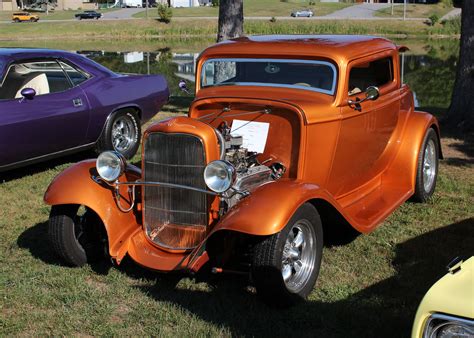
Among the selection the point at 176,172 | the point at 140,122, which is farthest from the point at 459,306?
the point at 140,122

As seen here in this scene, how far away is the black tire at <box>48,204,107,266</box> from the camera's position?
440 centimetres

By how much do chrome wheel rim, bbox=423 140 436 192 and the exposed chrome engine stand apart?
243 centimetres

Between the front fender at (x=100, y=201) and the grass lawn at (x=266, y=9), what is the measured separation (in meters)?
50.1

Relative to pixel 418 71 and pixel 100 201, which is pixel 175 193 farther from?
pixel 418 71

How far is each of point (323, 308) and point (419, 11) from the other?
5608cm

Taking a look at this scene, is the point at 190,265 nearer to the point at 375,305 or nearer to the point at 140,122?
the point at 375,305

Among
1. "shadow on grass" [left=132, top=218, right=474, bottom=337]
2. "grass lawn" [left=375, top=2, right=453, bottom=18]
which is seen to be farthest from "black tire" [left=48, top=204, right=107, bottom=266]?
"grass lawn" [left=375, top=2, right=453, bottom=18]

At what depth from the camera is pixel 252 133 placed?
4.60 meters

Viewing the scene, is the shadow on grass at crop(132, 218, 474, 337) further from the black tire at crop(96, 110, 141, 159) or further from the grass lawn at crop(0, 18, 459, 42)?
the grass lawn at crop(0, 18, 459, 42)

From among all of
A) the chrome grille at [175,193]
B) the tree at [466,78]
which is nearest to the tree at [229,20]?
the tree at [466,78]

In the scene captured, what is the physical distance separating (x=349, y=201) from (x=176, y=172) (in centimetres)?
177

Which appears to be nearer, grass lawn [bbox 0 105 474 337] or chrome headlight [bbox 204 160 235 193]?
grass lawn [bbox 0 105 474 337]

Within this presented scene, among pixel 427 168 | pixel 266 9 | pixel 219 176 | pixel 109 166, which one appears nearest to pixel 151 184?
pixel 109 166

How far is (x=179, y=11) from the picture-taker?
58.6 m
